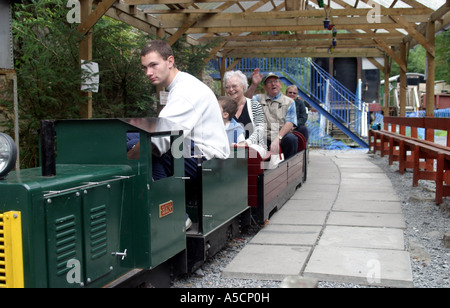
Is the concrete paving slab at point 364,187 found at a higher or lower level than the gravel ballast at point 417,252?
higher

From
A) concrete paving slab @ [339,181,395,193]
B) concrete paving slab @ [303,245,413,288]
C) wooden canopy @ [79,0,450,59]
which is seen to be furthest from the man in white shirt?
wooden canopy @ [79,0,450,59]

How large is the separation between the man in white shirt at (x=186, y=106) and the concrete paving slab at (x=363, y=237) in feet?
5.27

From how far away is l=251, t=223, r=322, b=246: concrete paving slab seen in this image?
4524 millimetres

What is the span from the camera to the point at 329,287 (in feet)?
10.9

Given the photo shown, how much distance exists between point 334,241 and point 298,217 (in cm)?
115

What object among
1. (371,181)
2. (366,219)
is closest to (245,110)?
(366,219)

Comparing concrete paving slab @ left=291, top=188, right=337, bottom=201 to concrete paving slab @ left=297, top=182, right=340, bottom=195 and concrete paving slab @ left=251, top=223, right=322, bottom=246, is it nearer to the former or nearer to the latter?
concrete paving slab @ left=297, top=182, right=340, bottom=195

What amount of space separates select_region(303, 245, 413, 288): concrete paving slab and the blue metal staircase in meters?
13.6

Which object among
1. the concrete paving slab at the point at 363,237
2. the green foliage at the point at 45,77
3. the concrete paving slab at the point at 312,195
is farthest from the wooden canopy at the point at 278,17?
the concrete paving slab at the point at 363,237

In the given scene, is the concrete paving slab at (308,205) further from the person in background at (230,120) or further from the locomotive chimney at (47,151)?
the locomotive chimney at (47,151)

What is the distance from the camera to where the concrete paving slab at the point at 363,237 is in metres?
4.36

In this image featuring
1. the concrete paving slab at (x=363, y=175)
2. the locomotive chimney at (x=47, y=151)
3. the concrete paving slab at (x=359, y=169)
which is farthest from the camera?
the concrete paving slab at (x=359, y=169)
